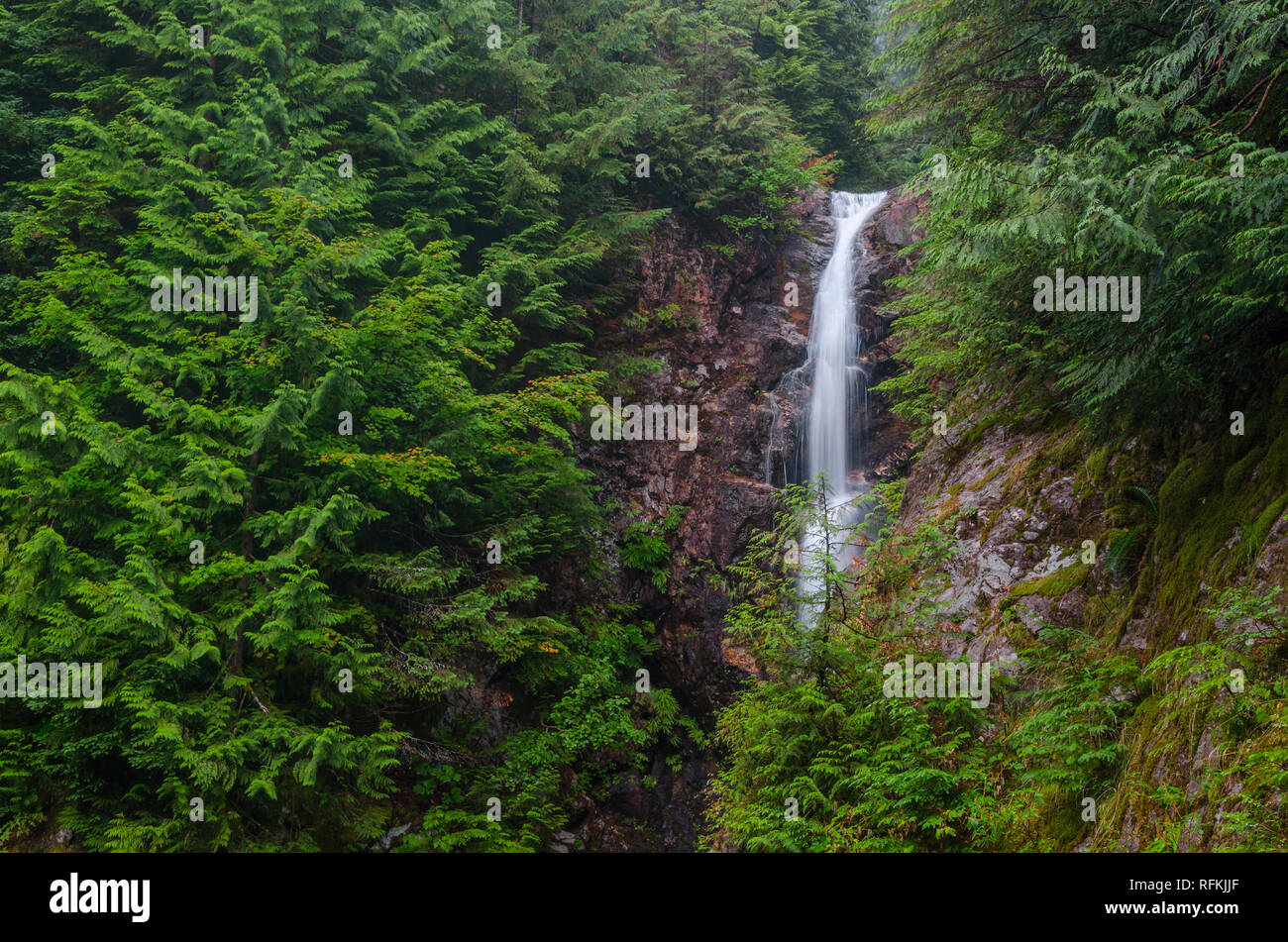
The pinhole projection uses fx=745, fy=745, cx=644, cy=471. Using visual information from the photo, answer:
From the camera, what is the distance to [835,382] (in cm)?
1750

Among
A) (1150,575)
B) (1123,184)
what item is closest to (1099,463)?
(1150,575)

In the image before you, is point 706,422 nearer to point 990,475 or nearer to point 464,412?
point 464,412

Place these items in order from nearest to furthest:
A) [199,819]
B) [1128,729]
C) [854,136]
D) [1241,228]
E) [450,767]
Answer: [1241,228] < [1128,729] < [199,819] < [450,767] < [854,136]

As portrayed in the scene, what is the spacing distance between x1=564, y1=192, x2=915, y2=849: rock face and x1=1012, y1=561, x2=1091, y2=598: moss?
758cm

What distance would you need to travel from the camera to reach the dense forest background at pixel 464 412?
5457mm

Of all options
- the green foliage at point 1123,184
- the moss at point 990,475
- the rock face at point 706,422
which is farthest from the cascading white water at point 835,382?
the green foliage at point 1123,184

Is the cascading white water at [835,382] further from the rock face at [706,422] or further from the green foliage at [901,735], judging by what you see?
the green foliage at [901,735]

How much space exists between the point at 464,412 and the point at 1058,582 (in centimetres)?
787

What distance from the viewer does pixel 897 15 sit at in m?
8.41

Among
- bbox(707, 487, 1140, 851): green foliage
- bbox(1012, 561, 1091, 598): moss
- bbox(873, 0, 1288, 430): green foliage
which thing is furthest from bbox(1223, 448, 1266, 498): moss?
bbox(707, 487, 1140, 851): green foliage

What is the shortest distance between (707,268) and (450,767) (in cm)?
1293

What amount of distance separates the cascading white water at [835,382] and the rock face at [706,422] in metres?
0.31
